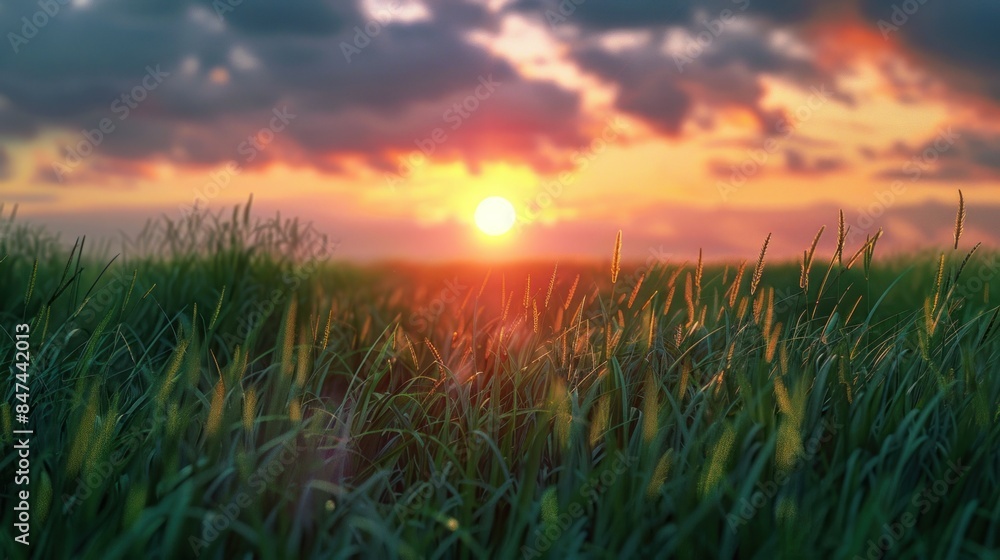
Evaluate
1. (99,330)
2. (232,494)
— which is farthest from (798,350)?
(99,330)

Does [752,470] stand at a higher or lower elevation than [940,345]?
lower

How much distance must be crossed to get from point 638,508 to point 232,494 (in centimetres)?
122

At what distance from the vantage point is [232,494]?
2.39m

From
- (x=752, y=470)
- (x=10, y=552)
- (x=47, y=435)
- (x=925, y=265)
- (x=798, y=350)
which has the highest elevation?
(x=925, y=265)

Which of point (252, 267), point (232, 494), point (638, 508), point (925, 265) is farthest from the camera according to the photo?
point (925, 265)

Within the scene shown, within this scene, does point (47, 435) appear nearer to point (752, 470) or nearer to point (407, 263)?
Result: point (752, 470)

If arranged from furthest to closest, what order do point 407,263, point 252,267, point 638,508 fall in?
point 407,263
point 252,267
point 638,508

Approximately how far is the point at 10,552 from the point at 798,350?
2714mm

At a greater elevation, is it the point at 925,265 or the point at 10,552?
the point at 925,265

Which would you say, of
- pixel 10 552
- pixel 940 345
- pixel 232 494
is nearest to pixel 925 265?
pixel 940 345

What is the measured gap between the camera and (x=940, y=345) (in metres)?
3.09

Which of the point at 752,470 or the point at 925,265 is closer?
the point at 752,470

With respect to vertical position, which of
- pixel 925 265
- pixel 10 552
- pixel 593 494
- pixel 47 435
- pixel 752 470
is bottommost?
pixel 10 552

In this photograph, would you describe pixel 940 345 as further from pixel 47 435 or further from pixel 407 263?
pixel 407 263
